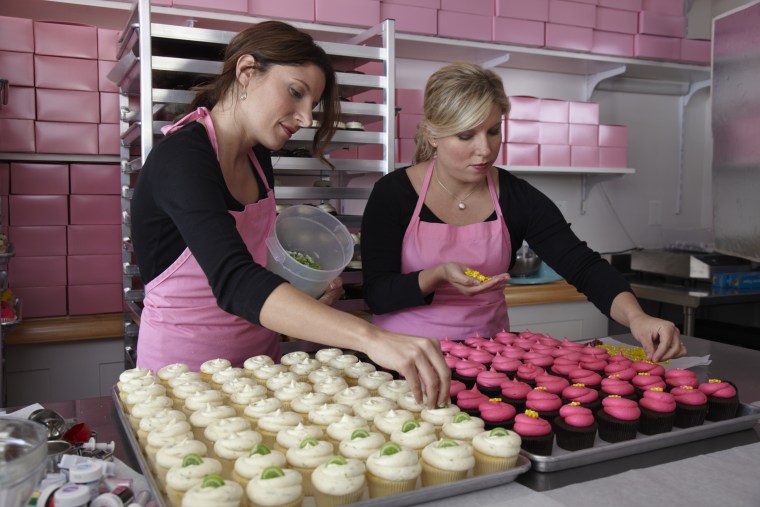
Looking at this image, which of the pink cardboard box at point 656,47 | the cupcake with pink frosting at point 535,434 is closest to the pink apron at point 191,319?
the cupcake with pink frosting at point 535,434

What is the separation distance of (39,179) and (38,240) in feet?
0.82

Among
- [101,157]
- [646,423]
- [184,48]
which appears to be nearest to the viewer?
[646,423]

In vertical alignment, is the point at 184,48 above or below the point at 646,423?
above

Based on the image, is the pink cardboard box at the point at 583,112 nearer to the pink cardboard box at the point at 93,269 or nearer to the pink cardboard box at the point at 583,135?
the pink cardboard box at the point at 583,135

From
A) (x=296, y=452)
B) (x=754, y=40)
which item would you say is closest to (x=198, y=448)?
Answer: (x=296, y=452)

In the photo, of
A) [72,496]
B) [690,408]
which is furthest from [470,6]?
[72,496]

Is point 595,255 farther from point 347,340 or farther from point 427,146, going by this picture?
point 347,340

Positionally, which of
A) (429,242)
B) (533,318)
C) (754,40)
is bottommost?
(533,318)

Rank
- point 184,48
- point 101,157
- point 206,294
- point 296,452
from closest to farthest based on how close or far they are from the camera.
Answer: point 296,452 < point 206,294 < point 184,48 < point 101,157

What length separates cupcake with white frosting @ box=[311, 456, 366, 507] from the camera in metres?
0.96

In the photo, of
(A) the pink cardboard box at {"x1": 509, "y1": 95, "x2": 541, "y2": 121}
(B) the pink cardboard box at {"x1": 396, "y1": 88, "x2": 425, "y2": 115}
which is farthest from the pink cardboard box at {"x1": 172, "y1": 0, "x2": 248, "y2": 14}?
(A) the pink cardboard box at {"x1": 509, "y1": 95, "x2": 541, "y2": 121}

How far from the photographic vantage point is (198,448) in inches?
42.5

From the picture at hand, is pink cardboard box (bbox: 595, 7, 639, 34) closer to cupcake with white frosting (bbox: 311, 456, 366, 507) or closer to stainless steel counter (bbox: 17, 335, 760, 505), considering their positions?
stainless steel counter (bbox: 17, 335, 760, 505)

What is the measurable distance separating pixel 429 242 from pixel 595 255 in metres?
0.50
